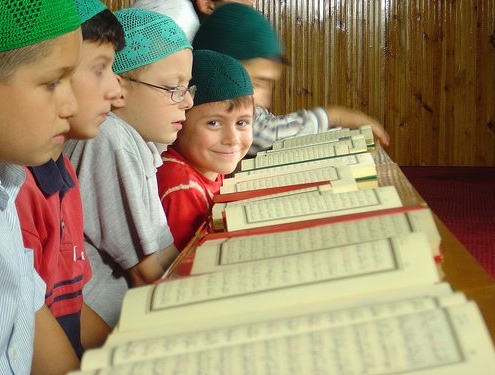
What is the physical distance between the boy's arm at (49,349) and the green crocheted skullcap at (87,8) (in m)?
0.67

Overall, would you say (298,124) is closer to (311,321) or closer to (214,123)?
(214,123)

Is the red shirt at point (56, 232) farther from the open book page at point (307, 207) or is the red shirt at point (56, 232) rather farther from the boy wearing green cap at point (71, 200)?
the open book page at point (307, 207)

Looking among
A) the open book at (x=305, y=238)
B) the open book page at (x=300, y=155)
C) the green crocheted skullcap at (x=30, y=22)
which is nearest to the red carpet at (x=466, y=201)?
the open book page at (x=300, y=155)

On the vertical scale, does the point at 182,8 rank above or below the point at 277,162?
above

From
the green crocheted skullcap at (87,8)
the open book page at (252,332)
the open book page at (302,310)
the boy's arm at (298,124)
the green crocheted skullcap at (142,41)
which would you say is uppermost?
the green crocheted skullcap at (87,8)

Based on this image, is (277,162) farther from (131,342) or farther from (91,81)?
(131,342)

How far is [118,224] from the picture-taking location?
5.80 ft

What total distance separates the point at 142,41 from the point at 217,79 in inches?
15.5

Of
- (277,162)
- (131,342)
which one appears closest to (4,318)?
(131,342)

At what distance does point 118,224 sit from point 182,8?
149cm

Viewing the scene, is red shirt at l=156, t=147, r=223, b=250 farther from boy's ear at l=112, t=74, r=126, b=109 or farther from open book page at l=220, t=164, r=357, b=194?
boy's ear at l=112, t=74, r=126, b=109

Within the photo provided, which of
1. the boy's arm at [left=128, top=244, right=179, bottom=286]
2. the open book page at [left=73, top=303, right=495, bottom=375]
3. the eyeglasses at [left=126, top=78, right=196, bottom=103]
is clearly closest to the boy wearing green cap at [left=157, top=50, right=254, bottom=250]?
the eyeglasses at [left=126, top=78, right=196, bottom=103]

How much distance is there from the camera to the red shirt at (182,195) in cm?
208

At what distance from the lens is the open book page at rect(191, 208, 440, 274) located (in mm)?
1191
